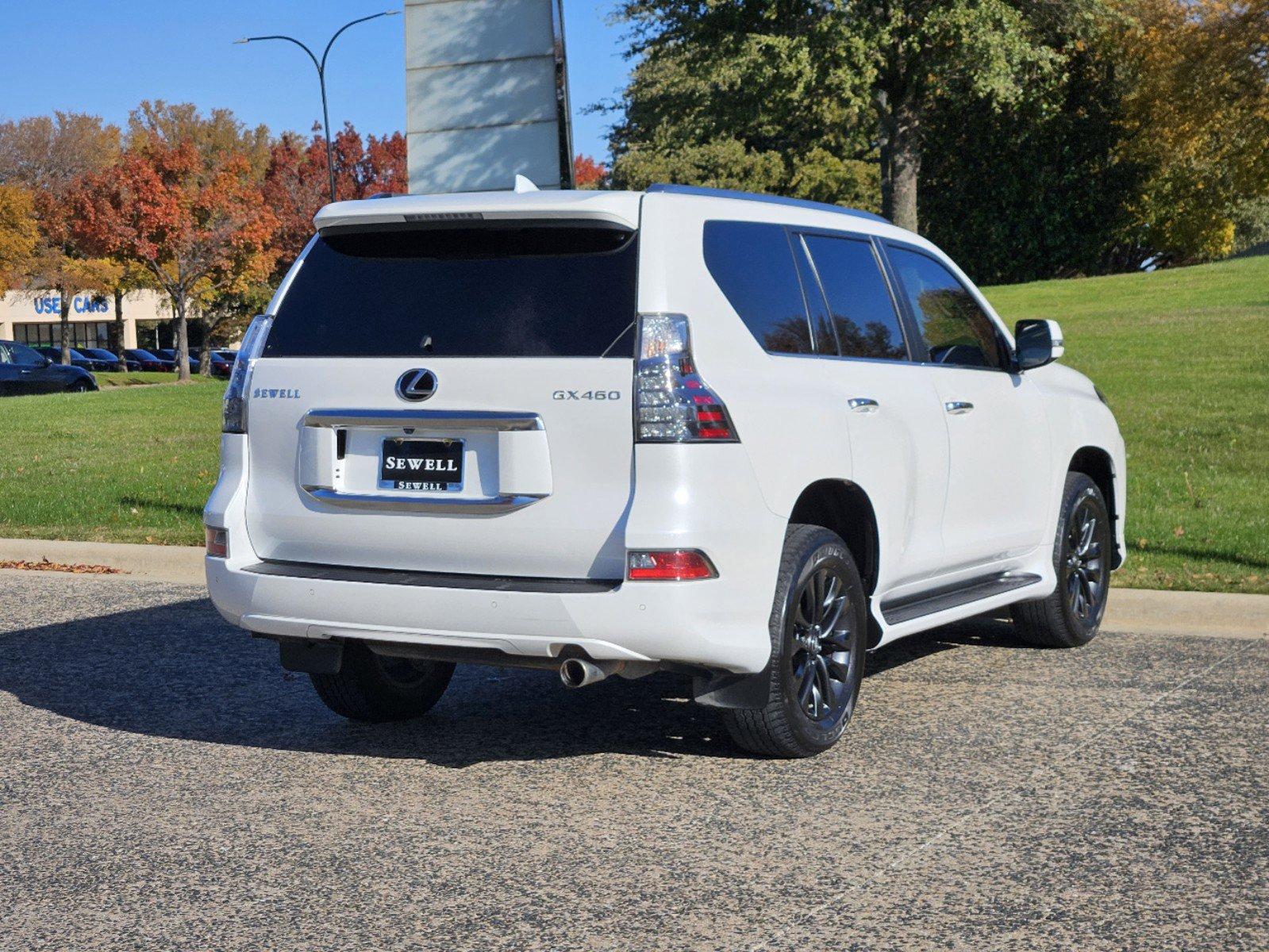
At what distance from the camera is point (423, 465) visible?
5348 millimetres

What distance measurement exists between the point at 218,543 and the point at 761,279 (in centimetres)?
218

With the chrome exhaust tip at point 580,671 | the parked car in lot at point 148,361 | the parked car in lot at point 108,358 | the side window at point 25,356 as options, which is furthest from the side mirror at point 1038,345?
the parked car in lot at point 108,358

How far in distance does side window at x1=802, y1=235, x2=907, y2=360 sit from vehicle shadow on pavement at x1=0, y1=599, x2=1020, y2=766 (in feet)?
5.40

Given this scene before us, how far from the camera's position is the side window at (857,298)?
619cm

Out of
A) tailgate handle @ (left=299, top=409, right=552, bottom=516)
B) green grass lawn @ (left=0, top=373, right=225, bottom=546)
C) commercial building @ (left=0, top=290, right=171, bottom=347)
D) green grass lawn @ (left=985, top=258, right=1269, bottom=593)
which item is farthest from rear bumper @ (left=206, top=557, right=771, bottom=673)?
commercial building @ (left=0, top=290, right=171, bottom=347)

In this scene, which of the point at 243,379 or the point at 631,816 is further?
the point at 243,379

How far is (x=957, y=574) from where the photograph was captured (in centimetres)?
681

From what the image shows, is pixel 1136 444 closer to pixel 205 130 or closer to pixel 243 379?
pixel 243 379

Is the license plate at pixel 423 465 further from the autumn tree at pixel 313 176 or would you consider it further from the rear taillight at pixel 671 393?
the autumn tree at pixel 313 176

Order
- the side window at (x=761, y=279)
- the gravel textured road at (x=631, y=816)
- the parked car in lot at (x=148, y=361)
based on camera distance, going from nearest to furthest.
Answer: the gravel textured road at (x=631, y=816) < the side window at (x=761, y=279) < the parked car in lot at (x=148, y=361)

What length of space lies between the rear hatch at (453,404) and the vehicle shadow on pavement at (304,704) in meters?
1.01

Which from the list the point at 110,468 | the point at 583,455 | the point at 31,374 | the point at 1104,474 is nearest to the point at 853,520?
the point at 583,455

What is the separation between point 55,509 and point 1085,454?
9102 millimetres

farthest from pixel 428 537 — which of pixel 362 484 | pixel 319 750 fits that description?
pixel 319 750
